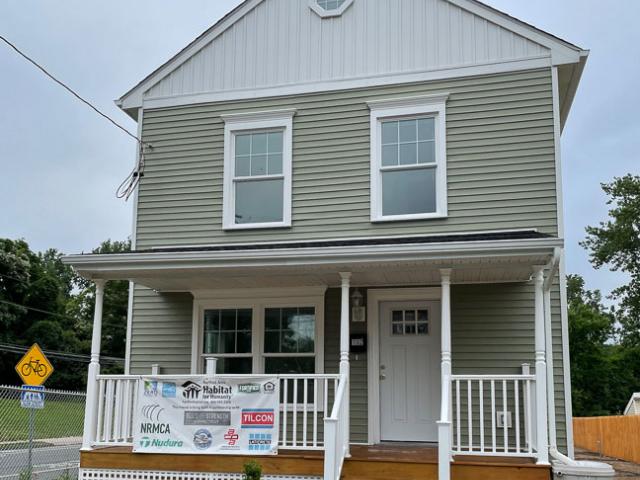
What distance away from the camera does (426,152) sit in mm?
9836

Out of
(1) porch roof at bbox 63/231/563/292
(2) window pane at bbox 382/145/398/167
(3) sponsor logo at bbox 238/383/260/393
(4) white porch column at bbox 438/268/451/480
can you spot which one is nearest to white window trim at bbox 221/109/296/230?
(1) porch roof at bbox 63/231/563/292

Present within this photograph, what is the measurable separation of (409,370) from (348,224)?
2.23m

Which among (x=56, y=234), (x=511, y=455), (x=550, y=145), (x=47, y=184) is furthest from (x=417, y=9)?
(x=56, y=234)

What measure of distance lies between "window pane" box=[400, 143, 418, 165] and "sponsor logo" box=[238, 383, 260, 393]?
12.8ft

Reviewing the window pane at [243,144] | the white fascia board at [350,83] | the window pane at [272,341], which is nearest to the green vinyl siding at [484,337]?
the window pane at [272,341]

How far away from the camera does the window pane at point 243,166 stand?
34.7 ft

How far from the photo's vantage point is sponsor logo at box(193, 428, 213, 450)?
800cm

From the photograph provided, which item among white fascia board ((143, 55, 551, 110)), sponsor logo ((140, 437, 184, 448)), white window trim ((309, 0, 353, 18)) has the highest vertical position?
white window trim ((309, 0, 353, 18))

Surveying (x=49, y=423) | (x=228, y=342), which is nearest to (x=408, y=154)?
(x=228, y=342)

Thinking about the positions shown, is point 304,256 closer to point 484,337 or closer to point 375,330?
point 375,330

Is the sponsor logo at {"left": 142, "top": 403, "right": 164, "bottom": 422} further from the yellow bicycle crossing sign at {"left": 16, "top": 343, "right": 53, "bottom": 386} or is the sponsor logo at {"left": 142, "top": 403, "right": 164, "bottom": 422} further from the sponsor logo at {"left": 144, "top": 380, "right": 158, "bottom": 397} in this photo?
the yellow bicycle crossing sign at {"left": 16, "top": 343, "right": 53, "bottom": 386}

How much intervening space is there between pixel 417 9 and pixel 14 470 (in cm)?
1070

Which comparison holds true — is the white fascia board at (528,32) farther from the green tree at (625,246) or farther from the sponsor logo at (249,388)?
the green tree at (625,246)

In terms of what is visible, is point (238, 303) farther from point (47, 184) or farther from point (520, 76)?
point (47, 184)
